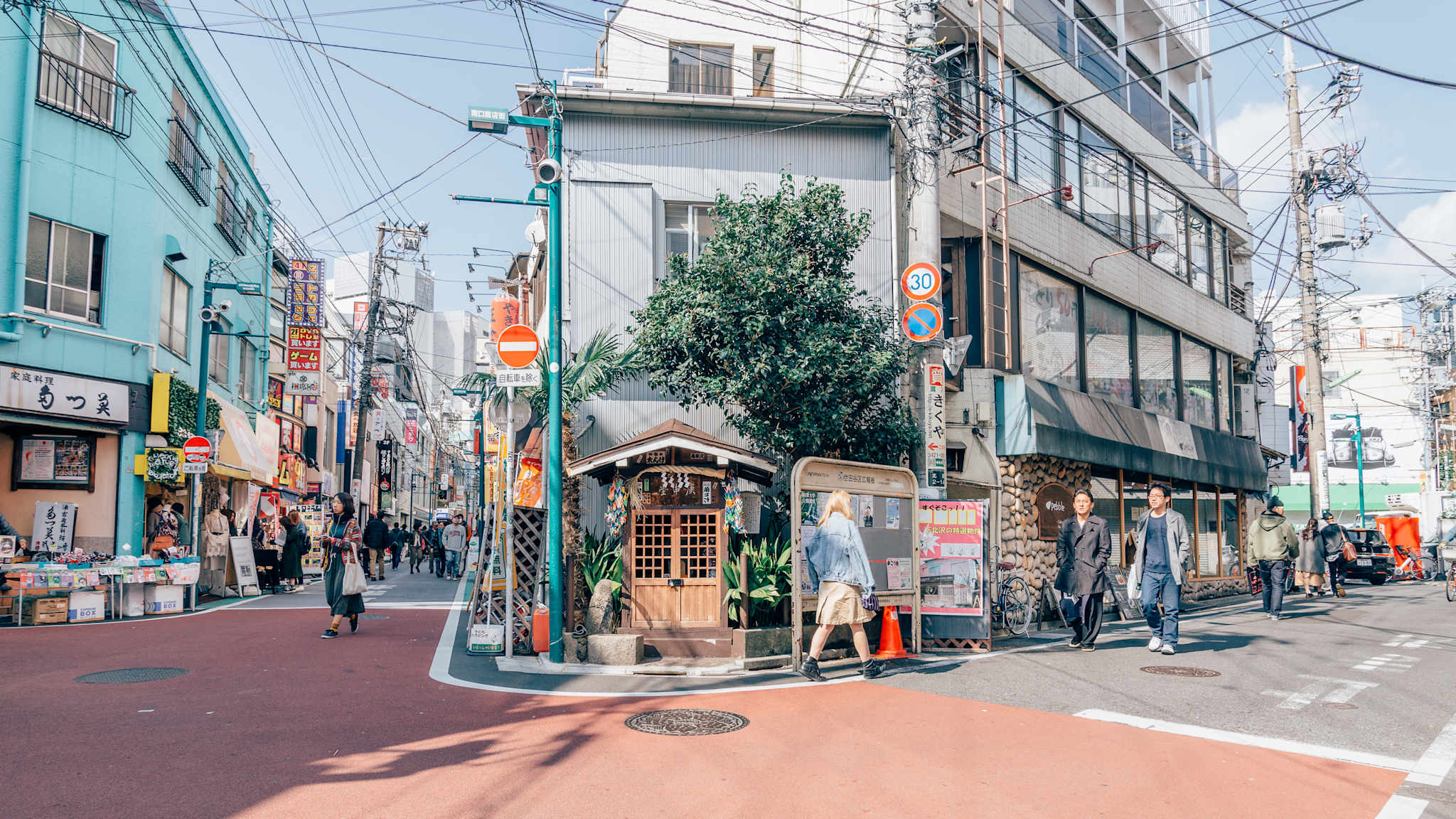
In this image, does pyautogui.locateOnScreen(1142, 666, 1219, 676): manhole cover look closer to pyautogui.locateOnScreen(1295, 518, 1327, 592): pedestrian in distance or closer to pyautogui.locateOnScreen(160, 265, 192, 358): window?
pyautogui.locateOnScreen(1295, 518, 1327, 592): pedestrian in distance

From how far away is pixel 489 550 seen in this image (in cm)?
1264

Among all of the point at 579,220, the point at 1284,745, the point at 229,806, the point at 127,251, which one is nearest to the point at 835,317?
the point at 579,220

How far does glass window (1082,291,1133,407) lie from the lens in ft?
68.5

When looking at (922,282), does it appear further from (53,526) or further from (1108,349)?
(53,526)

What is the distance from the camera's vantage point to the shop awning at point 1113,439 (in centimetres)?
1644

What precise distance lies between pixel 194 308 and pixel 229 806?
63.0ft

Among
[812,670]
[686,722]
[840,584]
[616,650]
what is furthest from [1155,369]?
[686,722]

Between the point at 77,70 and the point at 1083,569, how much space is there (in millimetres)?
18442

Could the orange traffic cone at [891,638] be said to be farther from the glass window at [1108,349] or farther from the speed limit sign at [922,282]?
the glass window at [1108,349]

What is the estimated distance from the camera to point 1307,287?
84.5 feet

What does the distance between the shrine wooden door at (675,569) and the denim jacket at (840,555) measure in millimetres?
1747

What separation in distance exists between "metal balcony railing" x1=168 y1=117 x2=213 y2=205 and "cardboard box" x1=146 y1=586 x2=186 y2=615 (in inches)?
350

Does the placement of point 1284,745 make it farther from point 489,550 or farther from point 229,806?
point 489,550

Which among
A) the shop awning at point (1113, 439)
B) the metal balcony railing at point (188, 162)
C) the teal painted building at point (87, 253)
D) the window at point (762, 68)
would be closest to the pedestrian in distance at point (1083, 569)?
the shop awning at point (1113, 439)
